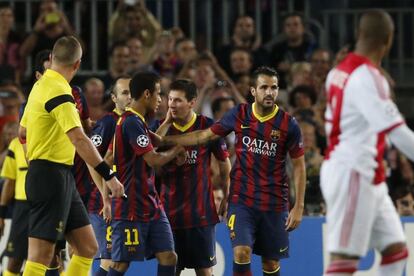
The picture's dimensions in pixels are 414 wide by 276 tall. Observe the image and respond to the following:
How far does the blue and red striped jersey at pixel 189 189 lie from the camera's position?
10602 millimetres

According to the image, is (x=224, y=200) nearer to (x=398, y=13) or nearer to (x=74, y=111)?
(x=74, y=111)

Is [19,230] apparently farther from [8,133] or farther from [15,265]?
[8,133]

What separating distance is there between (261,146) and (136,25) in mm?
6231

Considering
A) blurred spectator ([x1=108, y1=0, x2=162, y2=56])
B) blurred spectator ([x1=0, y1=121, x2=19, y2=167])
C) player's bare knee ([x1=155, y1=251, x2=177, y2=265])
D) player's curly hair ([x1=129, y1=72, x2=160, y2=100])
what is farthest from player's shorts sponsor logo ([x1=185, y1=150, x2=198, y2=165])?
blurred spectator ([x1=108, y1=0, x2=162, y2=56])

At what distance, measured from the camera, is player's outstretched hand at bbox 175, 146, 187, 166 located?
33.2 ft

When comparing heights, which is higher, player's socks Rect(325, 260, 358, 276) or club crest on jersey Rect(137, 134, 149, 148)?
club crest on jersey Rect(137, 134, 149, 148)

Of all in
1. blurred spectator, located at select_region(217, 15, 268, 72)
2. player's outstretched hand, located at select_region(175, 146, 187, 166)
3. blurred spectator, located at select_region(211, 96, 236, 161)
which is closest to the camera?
player's outstretched hand, located at select_region(175, 146, 187, 166)

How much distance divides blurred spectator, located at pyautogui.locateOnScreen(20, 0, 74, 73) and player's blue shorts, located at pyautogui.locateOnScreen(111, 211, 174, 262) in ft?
21.4

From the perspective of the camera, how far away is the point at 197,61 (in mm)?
15227

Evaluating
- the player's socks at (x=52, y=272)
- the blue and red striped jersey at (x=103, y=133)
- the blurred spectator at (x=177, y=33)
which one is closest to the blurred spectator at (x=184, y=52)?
the blurred spectator at (x=177, y=33)

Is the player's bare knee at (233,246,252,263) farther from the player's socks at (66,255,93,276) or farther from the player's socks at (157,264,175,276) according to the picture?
the player's socks at (66,255,93,276)

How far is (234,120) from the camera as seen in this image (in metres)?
10.6

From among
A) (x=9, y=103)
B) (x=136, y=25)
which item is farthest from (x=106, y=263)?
(x=136, y=25)

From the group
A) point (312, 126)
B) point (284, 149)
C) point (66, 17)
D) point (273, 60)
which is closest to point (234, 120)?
point (284, 149)
